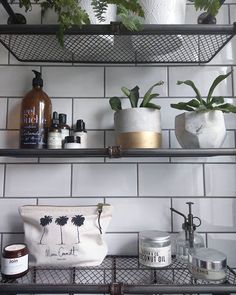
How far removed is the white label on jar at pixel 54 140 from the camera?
0.59 metres

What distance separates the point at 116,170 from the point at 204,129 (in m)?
0.27

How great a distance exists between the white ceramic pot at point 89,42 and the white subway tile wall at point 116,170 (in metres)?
0.05

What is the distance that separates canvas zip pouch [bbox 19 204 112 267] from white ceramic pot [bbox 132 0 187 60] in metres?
0.42

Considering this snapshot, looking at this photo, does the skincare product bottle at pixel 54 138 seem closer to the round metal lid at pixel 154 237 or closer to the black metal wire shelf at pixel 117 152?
the black metal wire shelf at pixel 117 152

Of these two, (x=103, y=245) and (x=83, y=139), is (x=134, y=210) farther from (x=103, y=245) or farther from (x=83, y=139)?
(x=83, y=139)

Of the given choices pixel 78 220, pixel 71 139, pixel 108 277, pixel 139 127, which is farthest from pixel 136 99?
pixel 108 277

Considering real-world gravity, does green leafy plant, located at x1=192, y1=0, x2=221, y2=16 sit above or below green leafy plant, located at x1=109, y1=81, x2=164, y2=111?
above

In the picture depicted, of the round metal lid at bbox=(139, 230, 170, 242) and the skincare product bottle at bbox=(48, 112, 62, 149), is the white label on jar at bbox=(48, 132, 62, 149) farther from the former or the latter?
the round metal lid at bbox=(139, 230, 170, 242)

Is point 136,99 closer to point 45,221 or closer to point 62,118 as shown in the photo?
point 62,118

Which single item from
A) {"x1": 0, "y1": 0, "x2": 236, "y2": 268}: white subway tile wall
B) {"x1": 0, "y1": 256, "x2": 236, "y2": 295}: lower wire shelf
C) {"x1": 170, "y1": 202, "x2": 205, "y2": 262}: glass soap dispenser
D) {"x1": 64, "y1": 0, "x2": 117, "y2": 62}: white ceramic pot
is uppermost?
{"x1": 64, "y1": 0, "x2": 117, "y2": 62}: white ceramic pot

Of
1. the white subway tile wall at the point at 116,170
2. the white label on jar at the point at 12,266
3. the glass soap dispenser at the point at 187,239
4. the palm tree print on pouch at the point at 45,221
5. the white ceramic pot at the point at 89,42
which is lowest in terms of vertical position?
the white label on jar at the point at 12,266

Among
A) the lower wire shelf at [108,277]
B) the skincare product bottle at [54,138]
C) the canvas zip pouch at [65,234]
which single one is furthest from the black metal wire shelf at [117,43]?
the lower wire shelf at [108,277]

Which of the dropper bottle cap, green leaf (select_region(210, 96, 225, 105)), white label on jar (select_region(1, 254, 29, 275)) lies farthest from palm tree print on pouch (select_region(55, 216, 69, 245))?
green leaf (select_region(210, 96, 225, 105))

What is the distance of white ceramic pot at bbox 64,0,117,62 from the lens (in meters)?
0.54
